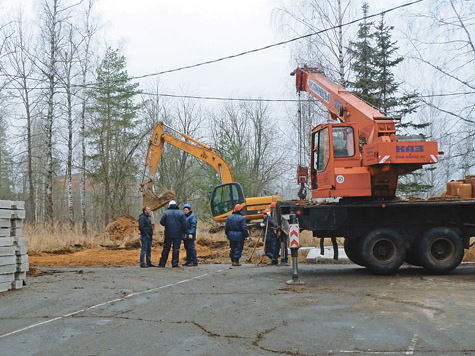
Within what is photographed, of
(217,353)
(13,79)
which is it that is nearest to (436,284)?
(217,353)

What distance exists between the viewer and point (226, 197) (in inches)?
906

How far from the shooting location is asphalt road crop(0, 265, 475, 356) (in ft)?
17.7

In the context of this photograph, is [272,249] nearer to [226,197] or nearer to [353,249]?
[353,249]

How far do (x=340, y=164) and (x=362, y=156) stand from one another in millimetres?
563

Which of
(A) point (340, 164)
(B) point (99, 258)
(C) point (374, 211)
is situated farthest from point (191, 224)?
(C) point (374, 211)

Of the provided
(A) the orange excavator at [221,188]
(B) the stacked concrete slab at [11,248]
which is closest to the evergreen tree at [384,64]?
(A) the orange excavator at [221,188]

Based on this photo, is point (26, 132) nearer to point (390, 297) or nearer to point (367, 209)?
point (367, 209)

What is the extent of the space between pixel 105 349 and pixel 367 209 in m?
7.93

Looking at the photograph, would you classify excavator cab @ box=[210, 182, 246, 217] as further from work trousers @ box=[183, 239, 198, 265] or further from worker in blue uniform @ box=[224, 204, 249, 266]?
worker in blue uniform @ box=[224, 204, 249, 266]

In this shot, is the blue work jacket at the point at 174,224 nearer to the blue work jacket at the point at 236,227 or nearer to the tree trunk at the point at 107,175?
the blue work jacket at the point at 236,227

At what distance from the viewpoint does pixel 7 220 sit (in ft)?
33.9

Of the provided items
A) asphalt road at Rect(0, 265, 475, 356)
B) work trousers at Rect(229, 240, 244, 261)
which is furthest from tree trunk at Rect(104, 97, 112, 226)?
asphalt road at Rect(0, 265, 475, 356)

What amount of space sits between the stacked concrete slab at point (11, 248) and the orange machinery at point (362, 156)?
698 centimetres

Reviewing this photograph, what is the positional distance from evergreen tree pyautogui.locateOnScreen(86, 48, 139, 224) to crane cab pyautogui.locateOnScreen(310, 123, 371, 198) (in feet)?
73.3
